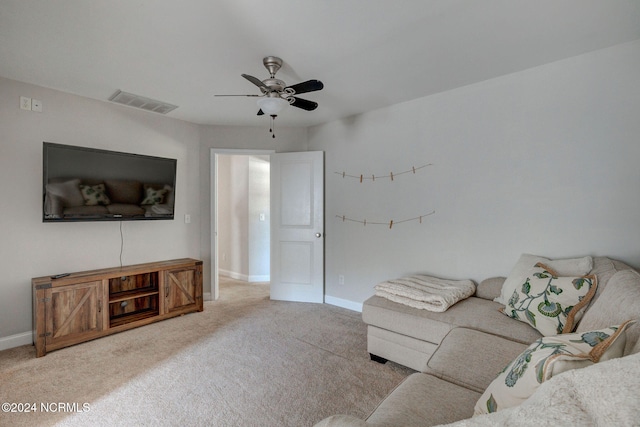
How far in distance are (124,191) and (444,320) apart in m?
3.34

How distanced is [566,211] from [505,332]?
120cm

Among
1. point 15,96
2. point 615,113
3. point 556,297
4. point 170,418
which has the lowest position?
point 170,418

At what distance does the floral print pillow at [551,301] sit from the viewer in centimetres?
169

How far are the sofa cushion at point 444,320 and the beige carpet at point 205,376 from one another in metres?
0.37

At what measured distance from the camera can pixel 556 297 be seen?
1772 mm

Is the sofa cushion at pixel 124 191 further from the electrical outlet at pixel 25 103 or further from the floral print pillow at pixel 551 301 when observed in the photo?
the floral print pillow at pixel 551 301

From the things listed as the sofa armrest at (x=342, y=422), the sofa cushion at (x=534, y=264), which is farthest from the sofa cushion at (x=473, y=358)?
the sofa armrest at (x=342, y=422)

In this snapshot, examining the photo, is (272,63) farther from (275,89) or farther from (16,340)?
(16,340)

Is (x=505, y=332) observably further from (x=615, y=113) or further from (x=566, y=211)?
(x=615, y=113)

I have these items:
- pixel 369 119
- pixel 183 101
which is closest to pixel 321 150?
pixel 369 119

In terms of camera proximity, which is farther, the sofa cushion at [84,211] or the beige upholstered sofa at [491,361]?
the sofa cushion at [84,211]

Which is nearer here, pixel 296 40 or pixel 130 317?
pixel 296 40

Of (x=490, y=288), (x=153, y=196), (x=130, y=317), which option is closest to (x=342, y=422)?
(x=490, y=288)

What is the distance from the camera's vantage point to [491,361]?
4.91 ft
